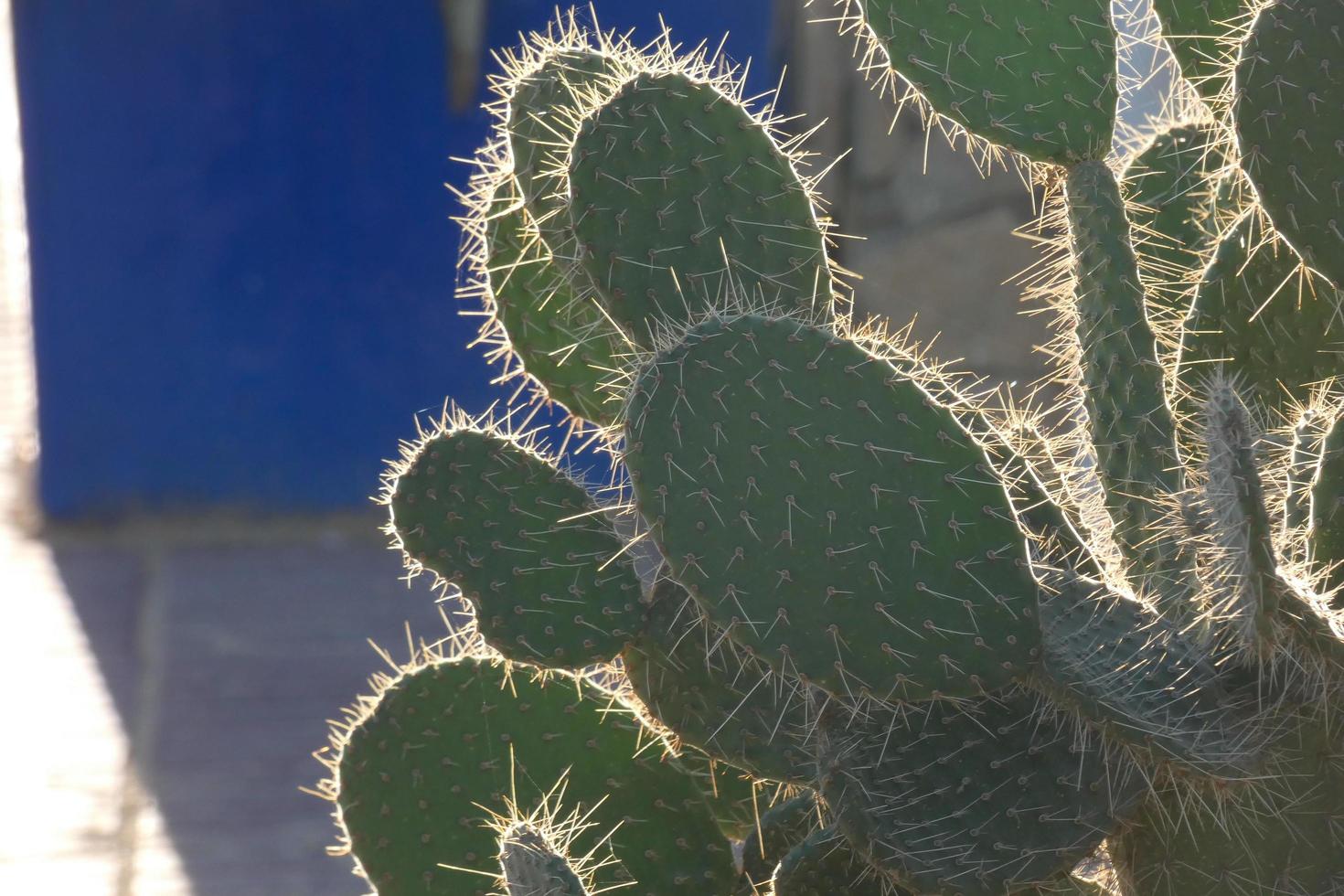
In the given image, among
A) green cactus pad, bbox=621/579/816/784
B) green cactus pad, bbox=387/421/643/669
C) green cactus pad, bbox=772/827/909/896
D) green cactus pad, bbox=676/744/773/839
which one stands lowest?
green cactus pad, bbox=676/744/773/839

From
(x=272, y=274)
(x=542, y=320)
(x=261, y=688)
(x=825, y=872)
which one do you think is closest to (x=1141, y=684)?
(x=825, y=872)

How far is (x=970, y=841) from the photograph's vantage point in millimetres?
782

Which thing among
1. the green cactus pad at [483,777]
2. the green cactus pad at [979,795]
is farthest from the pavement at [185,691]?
the green cactus pad at [979,795]

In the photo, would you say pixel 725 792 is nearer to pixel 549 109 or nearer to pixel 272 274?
pixel 549 109

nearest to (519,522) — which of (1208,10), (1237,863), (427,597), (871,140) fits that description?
(1237,863)

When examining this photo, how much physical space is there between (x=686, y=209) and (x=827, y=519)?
0.27 metres

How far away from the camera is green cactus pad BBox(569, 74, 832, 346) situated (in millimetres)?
880

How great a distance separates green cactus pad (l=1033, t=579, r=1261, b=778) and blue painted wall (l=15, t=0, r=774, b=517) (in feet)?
12.3

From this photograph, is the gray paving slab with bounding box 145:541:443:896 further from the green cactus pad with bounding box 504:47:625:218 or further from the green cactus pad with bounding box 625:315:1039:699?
the green cactus pad with bounding box 625:315:1039:699

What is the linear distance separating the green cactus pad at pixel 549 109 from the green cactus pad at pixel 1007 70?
19 cm

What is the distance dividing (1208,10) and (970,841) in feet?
2.05

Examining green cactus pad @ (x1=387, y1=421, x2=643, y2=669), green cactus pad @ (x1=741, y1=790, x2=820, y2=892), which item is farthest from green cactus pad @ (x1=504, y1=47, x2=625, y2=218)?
green cactus pad @ (x1=741, y1=790, x2=820, y2=892)

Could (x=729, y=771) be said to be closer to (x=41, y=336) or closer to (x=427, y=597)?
(x=427, y=597)

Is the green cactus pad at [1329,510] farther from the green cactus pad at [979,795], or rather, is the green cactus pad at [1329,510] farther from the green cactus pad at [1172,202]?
the green cactus pad at [1172,202]
